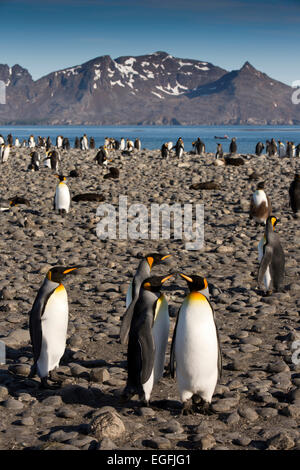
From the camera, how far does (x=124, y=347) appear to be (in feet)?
16.4

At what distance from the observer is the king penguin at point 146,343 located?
12.4ft

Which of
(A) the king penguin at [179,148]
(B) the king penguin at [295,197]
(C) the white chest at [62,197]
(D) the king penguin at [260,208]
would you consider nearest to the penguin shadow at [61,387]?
(D) the king penguin at [260,208]

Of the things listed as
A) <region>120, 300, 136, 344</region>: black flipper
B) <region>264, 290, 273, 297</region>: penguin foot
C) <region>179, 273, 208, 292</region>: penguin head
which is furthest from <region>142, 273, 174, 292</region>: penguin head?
<region>264, 290, 273, 297</region>: penguin foot

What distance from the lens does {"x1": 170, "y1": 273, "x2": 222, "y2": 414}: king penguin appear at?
3803 millimetres

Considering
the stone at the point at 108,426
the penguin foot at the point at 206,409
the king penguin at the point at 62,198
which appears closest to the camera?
the stone at the point at 108,426

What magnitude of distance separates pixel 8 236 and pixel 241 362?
6.74m

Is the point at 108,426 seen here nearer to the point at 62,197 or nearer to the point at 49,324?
the point at 49,324

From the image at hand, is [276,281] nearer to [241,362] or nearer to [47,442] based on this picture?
[241,362]

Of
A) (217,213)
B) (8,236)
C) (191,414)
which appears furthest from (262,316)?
(217,213)

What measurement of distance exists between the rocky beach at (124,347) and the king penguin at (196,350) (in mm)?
154

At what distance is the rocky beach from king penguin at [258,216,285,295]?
0.53 ft

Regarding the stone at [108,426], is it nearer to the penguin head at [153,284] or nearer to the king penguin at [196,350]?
the king penguin at [196,350]

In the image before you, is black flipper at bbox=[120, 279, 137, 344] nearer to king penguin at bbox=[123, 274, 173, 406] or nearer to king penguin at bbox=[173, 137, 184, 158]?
king penguin at bbox=[123, 274, 173, 406]

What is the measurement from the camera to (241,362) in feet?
15.0
